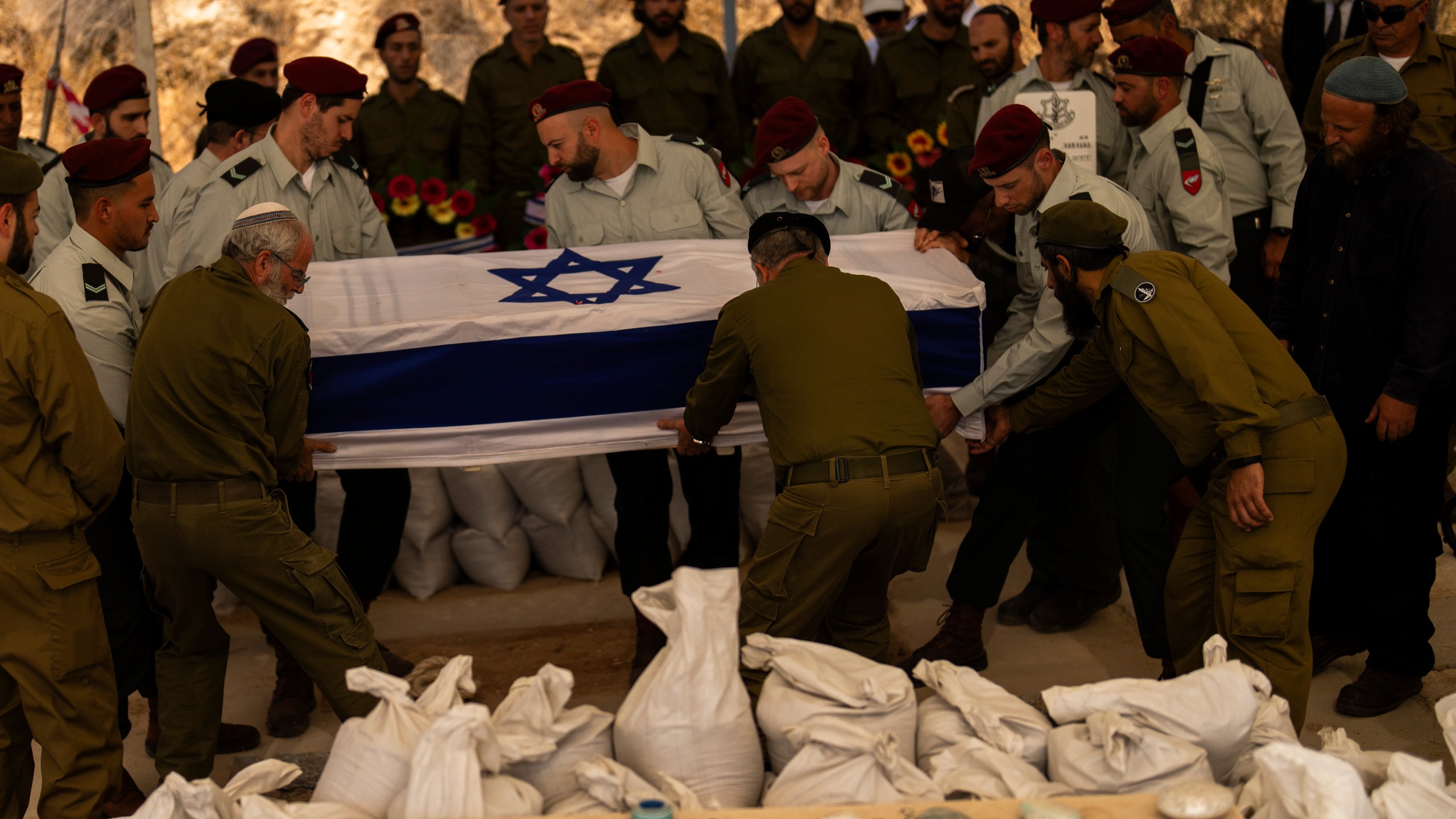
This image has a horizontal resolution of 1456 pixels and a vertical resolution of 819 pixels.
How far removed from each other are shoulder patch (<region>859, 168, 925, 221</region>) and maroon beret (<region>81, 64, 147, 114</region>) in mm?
2896

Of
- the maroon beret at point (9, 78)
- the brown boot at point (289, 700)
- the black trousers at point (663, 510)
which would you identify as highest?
the maroon beret at point (9, 78)

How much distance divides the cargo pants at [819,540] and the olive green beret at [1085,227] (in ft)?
2.32

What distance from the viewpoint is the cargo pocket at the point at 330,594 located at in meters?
3.41

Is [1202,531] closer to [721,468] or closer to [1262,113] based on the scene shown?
[721,468]

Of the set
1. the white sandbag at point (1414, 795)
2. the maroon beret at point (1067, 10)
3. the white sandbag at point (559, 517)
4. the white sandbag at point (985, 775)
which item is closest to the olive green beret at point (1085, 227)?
the white sandbag at point (985, 775)

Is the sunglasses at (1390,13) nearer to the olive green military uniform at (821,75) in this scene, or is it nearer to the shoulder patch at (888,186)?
A: the shoulder patch at (888,186)

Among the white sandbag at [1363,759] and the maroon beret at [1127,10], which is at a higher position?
the maroon beret at [1127,10]

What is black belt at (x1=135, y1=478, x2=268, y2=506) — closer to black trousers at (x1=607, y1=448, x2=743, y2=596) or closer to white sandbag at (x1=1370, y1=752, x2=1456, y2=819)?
black trousers at (x1=607, y1=448, x2=743, y2=596)

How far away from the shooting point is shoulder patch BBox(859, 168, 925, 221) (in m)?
4.77

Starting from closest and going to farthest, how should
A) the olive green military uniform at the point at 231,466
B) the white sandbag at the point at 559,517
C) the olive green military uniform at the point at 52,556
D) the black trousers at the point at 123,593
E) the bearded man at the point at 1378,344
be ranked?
the olive green military uniform at the point at 52,556 < the olive green military uniform at the point at 231,466 < the bearded man at the point at 1378,344 < the black trousers at the point at 123,593 < the white sandbag at the point at 559,517

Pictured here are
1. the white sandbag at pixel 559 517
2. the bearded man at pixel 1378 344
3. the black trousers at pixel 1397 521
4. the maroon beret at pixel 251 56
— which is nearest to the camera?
the bearded man at pixel 1378 344

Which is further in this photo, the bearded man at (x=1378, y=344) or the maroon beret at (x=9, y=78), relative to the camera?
the maroon beret at (x=9, y=78)

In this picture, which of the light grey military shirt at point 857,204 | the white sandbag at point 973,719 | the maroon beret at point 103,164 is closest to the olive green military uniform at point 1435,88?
the light grey military shirt at point 857,204

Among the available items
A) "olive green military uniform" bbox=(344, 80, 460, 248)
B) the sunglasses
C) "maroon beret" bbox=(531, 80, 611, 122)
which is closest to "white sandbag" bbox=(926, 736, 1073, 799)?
"maroon beret" bbox=(531, 80, 611, 122)
